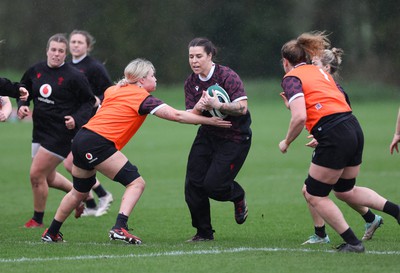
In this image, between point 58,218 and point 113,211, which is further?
point 113,211

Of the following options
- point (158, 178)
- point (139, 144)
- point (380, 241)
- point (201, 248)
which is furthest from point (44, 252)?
point (139, 144)

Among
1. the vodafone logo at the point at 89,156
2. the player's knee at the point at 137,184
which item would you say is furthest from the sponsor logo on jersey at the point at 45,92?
the player's knee at the point at 137,184

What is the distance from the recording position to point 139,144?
20.0 m

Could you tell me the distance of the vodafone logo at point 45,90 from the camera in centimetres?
935

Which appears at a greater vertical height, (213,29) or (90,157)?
(213,29)

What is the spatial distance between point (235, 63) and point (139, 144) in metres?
11.4

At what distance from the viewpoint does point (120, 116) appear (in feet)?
24.3

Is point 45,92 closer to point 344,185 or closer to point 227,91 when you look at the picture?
point 227,91

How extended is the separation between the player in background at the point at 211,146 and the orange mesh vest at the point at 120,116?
50 cm

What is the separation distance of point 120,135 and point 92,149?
288 millimetres

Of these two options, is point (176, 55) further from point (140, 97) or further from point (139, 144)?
point (140, 97)

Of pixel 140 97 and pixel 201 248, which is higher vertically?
pixel 140 97

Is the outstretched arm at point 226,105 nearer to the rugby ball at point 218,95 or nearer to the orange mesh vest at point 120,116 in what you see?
the rugby ball at point 218,95

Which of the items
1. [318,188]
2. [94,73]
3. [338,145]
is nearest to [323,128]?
[338,145]
